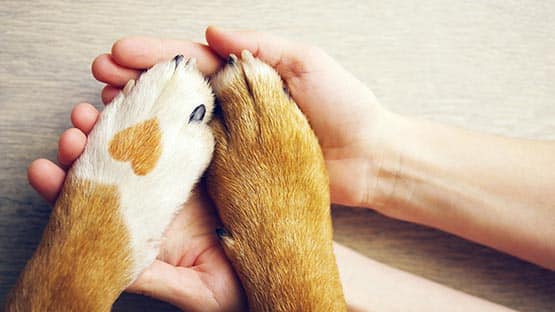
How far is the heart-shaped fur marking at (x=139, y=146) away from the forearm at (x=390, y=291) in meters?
0.48

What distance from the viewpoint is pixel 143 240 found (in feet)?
2.55

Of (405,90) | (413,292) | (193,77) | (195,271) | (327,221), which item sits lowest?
(413,292)

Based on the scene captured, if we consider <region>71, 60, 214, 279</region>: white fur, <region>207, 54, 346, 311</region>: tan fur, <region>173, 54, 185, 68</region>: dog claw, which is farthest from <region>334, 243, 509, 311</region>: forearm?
<region>173, 54, 185, 68</region>: dog claw

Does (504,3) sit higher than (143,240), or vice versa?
(504,3)

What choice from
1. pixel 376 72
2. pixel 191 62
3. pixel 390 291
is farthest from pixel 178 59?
pixel 390 291

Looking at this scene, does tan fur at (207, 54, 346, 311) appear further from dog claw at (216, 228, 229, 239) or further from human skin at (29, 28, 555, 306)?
human skin at (29, 28, 555, 306)

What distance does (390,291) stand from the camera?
1039 millimetres

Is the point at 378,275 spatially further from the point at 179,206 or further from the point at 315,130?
the point at 179,206

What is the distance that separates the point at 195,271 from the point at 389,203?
1.52ft

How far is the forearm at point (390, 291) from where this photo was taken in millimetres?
1024

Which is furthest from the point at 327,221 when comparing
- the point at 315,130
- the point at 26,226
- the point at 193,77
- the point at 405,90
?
the point at 26,226

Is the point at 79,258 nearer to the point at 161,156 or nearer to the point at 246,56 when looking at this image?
the point at 161,156

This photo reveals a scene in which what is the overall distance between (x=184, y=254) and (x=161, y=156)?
10.5 inches

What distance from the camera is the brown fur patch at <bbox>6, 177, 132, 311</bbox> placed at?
0.70 m
